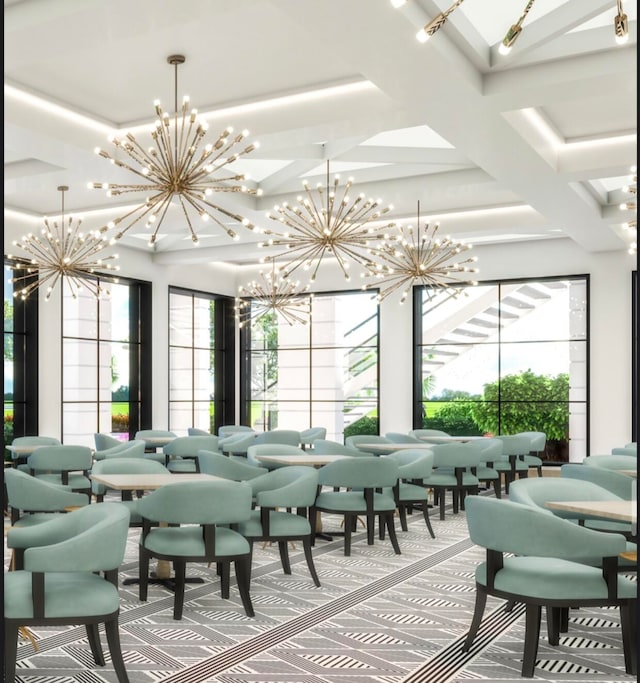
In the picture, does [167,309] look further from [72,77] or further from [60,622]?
[60,622]

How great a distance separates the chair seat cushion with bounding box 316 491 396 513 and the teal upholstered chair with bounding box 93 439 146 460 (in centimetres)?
253

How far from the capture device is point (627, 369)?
13.1 meters

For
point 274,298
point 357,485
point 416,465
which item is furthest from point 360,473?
point 274,298

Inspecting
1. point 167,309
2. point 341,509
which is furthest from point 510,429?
point 341,509

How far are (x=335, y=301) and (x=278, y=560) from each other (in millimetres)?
9645

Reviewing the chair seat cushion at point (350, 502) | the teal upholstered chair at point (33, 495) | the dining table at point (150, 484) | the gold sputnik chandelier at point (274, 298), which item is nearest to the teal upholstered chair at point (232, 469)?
the chair seat cushion at point (350, 502)

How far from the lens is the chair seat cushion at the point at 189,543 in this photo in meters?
5.25

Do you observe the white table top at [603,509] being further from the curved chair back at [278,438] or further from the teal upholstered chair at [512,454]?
the curved chair back at [278,438]

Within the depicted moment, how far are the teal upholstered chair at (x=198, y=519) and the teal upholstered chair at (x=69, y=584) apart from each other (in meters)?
1.01

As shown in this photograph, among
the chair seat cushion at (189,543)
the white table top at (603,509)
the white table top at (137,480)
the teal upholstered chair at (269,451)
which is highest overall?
the white table top at (603,509)

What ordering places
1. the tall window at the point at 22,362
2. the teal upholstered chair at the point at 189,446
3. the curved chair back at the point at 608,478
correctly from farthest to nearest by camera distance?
the tall window at the point at 22,362 < the teal upholstered chair at the point at 189,446 < the curved chair back at the point at 608,478

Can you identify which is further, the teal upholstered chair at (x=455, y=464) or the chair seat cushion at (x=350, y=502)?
the teal upholstered chair at (x=455, y=464)

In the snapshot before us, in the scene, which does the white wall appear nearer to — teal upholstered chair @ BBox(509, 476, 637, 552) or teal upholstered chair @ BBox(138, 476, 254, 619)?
teal upholstered chair @ BBox(138, 476, 254, 619)

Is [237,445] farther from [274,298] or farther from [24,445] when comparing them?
[274,298]
